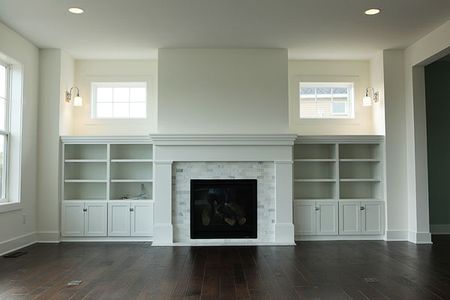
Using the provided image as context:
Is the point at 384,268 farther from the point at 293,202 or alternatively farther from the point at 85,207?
the point at 85,207

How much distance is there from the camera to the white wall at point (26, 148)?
579 cm

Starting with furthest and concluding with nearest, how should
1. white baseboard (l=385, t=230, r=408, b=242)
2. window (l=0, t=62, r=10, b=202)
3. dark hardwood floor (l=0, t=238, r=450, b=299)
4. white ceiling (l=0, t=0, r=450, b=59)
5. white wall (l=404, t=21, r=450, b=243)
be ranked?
white baseboard (l=385, t=230, r=408, b=242) < white wall (l=404, t=21, r=450, b=243) < window (l=0, t=62, r=10, b=202) < white ceiling (l=0, t=0, r=450, b=59) < dark hardwood floor (l=0, t=238, r=450, b=299)

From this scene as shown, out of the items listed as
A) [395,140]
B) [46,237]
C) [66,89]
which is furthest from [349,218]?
[66,89]

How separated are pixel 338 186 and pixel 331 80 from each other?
186 centimetres

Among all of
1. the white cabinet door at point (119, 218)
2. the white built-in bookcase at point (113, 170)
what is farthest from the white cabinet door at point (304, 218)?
the white cabinet door at point (119, 218)

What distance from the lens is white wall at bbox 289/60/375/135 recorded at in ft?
24.2

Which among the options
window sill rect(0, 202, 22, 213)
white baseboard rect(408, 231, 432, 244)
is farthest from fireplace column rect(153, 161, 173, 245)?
white baseboard rect(408, 231, 432, 244)

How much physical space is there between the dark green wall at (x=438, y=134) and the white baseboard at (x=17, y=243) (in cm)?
663

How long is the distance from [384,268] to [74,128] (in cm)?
529

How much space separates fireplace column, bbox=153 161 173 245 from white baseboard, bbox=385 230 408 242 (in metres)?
3.44

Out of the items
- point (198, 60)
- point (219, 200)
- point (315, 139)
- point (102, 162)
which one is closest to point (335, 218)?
point (315, 139)

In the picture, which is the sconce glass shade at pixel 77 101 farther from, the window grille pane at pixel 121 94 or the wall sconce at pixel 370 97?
the wall sconce at pixel 370 97

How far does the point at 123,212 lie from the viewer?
6.79 m

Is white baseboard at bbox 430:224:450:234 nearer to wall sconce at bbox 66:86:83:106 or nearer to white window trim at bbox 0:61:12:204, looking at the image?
wall sconce at bbox 66:86:83:106
